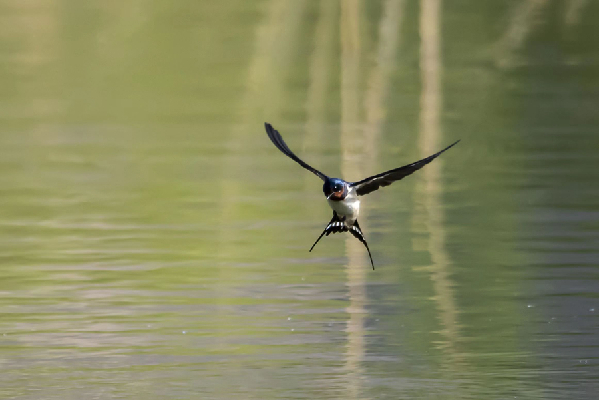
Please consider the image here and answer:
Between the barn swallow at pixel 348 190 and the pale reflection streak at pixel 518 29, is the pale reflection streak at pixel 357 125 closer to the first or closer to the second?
the barn swallow at pixel 348 190

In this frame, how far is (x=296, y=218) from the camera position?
9.67 metres

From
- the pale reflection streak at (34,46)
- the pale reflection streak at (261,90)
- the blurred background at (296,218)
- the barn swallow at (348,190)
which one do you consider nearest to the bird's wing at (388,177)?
the barn swallow at (348,190)

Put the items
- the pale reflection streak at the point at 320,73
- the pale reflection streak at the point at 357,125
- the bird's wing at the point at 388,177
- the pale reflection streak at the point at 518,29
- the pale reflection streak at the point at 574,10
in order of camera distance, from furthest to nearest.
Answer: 1. the pale reflection streak at the point at 574,10
2. the pale reflection streak at the point at 518,29
3. the pale reflection streak at the point at 320,73
4. the pale reflection streak at the point at 357,125
5. the bird's wing at the point at 388,177

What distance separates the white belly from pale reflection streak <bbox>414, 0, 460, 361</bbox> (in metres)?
0.78

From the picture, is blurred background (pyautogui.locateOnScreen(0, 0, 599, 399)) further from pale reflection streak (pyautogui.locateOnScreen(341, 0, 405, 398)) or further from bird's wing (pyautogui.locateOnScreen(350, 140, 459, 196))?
bird's wing (pyautogui.locateOnScreen(350, 140, 459, 196))

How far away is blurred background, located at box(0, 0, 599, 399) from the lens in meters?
6.38

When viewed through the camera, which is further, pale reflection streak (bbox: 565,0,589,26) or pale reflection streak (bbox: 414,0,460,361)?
pale reflection streak (bbox: 565,0,589,26)

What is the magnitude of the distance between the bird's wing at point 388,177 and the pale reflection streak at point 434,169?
862mm

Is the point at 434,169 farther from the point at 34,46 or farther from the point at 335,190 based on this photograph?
the point at 34,46

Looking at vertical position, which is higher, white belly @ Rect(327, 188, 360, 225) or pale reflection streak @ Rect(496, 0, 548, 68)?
pale reflection streak @ Rect(496, 0, 548, 68)

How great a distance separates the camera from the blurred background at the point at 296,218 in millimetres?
6375

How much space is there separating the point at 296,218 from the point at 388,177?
3.60 meters

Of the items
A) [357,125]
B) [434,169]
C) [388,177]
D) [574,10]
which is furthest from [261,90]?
[388,177]

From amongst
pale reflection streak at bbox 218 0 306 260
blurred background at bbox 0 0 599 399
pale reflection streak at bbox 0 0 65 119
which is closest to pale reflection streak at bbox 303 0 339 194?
blurred background at bbox 0 0 599 399
